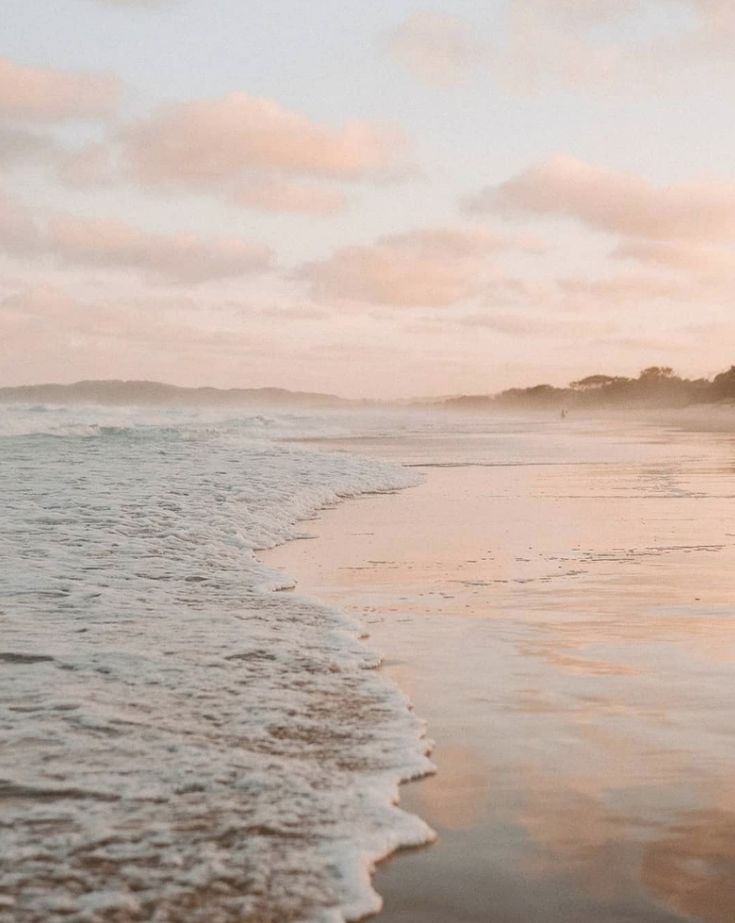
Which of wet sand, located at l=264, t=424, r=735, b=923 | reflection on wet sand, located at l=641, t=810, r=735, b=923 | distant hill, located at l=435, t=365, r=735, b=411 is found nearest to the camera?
reflection on wet sand, located at l=641, t=810, r=735, b=923

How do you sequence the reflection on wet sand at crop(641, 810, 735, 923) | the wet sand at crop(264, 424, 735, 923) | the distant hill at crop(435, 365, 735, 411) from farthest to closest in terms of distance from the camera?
the distant hill at crop(435, 365, 735, 411), the wet sand at crop(264, 424, 735, 923), the reflection on wet sand at crop(641, 810, 735, 923)

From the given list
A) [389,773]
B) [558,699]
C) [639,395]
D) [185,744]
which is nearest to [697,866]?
[389,773]

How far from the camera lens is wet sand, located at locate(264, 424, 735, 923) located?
2.97m

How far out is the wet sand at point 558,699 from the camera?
297 cm

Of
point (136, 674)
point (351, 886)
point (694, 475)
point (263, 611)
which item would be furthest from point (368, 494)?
point (351, 886)

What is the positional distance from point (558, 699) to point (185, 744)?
5.79 feet

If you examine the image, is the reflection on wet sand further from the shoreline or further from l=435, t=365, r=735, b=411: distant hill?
l=435, t=365, r=735, b=411: distant hill

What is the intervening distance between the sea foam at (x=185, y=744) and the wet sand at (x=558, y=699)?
0.22 meters

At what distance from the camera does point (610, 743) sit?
407 cm

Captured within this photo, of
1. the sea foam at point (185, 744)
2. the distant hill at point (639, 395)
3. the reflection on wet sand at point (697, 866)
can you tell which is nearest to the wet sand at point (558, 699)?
the reflection on wet sand at point (697, 866)

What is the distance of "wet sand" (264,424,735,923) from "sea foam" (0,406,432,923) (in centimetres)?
22

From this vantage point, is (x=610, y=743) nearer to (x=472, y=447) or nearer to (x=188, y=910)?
(x=188, y=910)

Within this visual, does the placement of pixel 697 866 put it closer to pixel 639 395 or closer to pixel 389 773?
pixel 389 773

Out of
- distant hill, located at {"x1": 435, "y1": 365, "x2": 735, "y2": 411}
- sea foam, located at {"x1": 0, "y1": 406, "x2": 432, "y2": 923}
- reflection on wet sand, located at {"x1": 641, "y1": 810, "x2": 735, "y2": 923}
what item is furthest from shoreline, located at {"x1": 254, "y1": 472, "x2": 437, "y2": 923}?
distant hill, located at {"x1": 435, "y1": 365, "x2": 735, "y2": 411}
